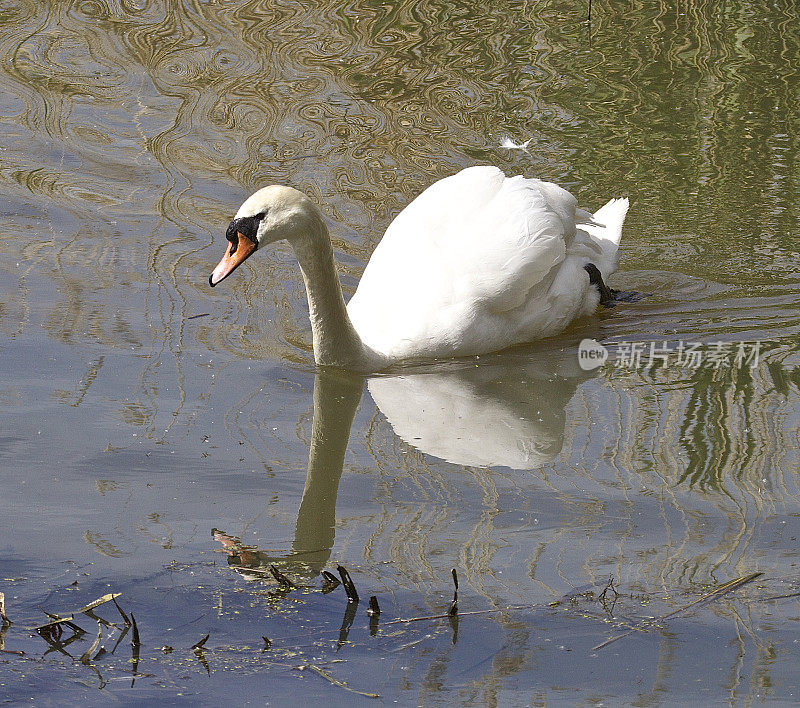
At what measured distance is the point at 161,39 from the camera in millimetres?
10562

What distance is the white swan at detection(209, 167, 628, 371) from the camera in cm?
554

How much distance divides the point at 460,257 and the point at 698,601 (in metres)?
2.55

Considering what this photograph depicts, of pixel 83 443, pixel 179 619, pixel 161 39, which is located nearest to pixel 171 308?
pixel 83 443

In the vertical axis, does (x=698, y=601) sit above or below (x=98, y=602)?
above

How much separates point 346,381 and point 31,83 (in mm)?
5066

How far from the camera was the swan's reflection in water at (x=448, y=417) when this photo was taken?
4.41 m

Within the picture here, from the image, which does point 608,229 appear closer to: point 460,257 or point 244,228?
point 460,257

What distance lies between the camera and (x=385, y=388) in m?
5.68

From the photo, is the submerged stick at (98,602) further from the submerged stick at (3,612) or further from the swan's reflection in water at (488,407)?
the swan's reflection in water at (488,407)

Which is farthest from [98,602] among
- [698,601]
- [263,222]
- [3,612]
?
[263,222]

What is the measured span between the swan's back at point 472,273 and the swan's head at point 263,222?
0.70m

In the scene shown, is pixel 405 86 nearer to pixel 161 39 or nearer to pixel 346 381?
pixel 161 39

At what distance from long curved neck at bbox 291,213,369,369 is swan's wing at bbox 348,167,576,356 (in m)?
0.19
